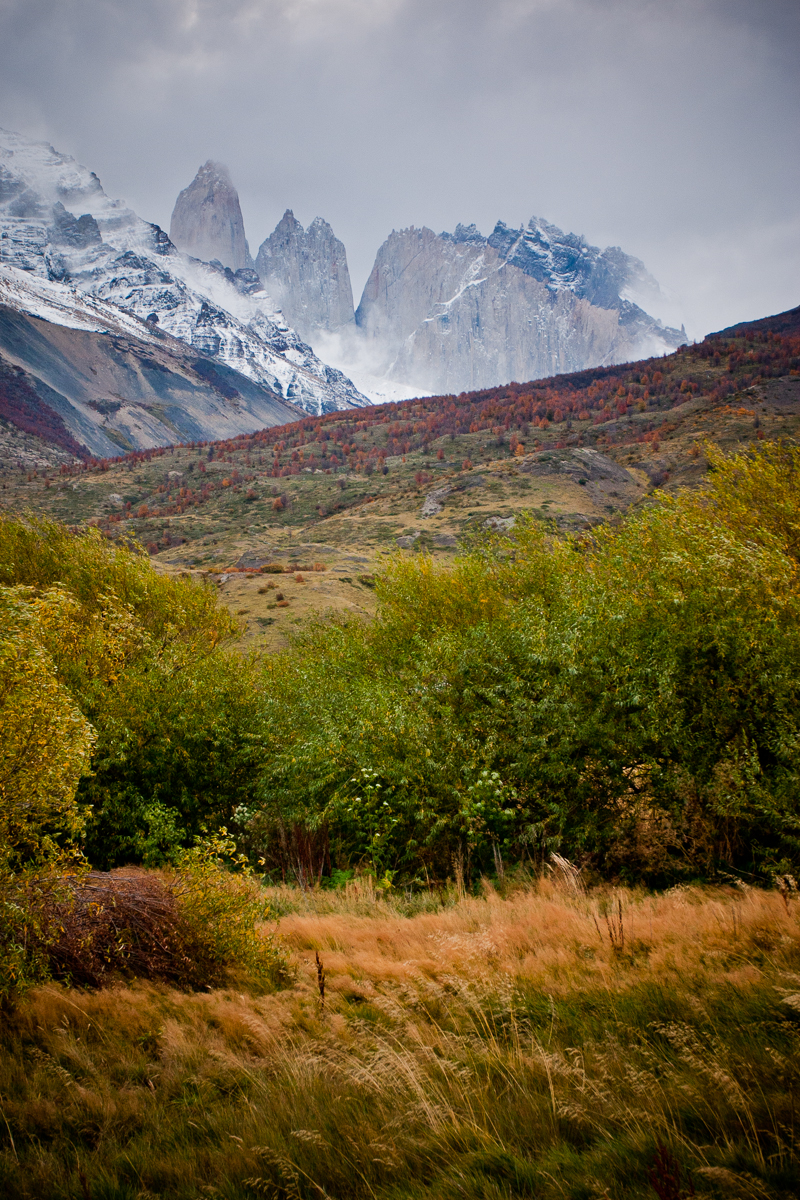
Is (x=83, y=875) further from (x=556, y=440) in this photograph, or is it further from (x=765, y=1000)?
(x=556, y=440)

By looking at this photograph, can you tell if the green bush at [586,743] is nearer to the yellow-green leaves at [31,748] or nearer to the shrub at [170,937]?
the shrub at [170,937]

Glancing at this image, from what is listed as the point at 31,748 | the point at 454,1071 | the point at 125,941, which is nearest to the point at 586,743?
the point at 454,1071

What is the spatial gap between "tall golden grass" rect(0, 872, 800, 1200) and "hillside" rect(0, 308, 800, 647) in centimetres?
3210

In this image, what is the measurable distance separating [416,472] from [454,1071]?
98574 mm

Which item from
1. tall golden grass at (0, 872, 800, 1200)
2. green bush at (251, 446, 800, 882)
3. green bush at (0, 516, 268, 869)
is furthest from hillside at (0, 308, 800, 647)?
tall golden grass at (0, 872, 800, 1200)

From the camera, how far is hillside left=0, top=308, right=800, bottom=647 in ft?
224

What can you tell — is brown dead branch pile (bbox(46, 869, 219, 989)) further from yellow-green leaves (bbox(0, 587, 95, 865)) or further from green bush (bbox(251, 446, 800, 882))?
green bush (bbox(251, 446, 800, 882))

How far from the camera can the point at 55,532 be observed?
2667 cm

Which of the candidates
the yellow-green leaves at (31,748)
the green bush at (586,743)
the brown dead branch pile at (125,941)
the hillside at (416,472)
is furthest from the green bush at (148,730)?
the hillside at (416,472)

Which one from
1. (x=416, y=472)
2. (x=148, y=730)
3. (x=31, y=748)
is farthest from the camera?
(x=416, y=472)

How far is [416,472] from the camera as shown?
99438 mm

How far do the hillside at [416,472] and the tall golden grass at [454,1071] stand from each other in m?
32.1

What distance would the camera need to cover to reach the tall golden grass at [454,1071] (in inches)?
136

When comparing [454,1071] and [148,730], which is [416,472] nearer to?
[148,730]
